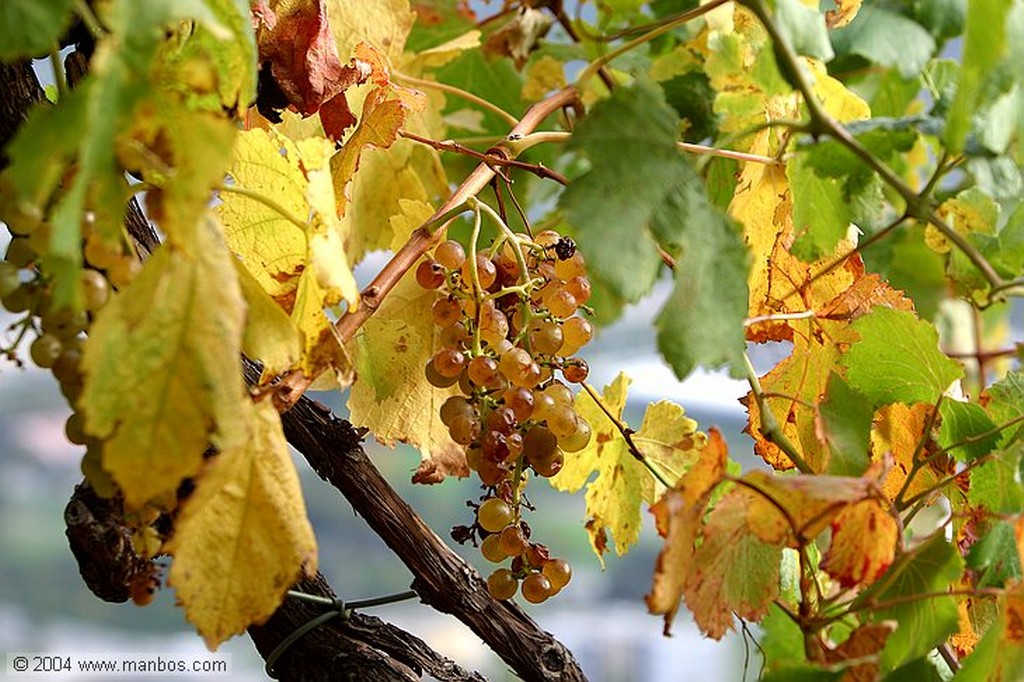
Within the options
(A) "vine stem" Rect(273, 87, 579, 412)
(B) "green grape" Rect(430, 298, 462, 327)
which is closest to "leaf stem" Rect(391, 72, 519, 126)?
(A) "vine stem" Rect(273, 87, 579, 412)

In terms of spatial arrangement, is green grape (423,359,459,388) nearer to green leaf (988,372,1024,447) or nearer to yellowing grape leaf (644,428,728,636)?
yellowing grape leaf (644,428,728,636)

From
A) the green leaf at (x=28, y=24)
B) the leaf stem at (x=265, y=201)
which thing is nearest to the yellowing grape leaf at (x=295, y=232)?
the leaf stem at (x=265, y=201)

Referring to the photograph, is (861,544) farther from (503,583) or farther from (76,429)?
(76,429)

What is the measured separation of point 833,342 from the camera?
568 mm

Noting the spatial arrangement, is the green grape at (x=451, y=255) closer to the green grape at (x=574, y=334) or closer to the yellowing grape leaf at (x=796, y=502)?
the green grape at (x=574, y=334)

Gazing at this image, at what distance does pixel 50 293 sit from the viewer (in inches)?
14.5

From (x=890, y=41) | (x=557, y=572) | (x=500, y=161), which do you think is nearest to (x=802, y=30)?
(x=890, y=41)

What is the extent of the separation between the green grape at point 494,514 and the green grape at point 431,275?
9cm

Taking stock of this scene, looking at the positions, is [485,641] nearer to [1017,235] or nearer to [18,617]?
[1017,235]

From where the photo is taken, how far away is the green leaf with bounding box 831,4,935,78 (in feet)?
1.33

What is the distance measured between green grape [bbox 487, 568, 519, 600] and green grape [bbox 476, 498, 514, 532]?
0.02m

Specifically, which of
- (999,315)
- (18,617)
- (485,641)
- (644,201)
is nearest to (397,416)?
(485,641)

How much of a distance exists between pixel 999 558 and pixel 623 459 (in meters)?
0.19

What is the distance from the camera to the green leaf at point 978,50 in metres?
0.37
